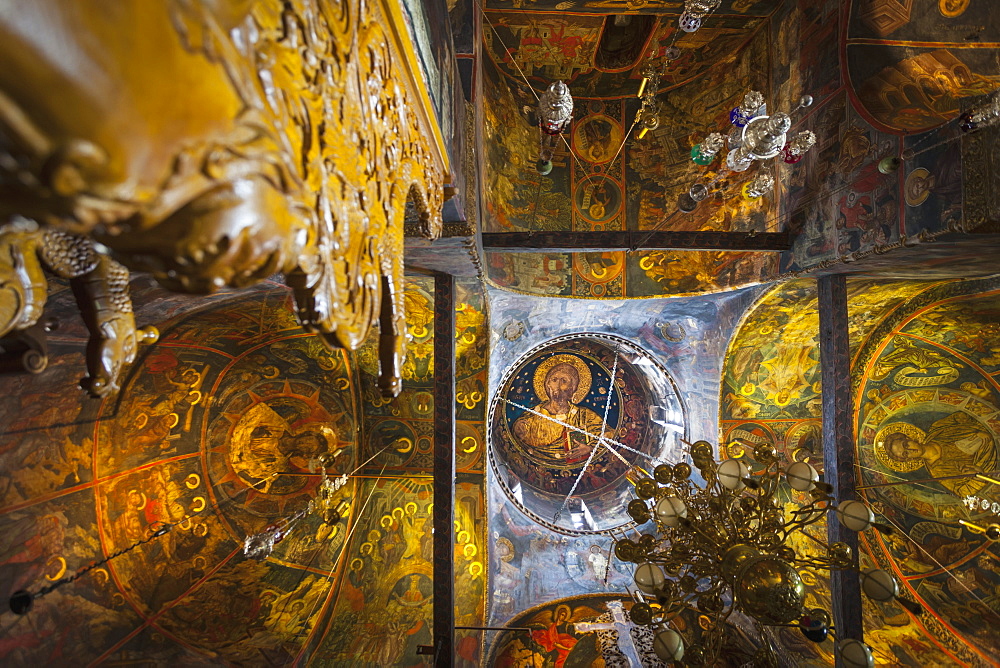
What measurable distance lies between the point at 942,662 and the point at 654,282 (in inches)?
259

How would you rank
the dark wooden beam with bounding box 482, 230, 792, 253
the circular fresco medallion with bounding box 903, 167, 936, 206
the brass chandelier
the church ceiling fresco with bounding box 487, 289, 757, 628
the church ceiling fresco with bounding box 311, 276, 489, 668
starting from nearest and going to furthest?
the brass chandelier → the circular fresco medallion with bounding box 903, 167, 936, 206 → the dark wooden beam with bounding box 482, 230, 792, 253 → the church ceiling fresco with bounding box 311, 276, 489, 668 → the church ceiling fresco with bounding box 487, 289, 757, 628

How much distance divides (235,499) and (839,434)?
8302mm

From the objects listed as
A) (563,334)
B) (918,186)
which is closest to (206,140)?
(918,186)

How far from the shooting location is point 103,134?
0.60 m

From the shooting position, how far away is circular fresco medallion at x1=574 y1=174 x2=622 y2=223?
7.24 metres

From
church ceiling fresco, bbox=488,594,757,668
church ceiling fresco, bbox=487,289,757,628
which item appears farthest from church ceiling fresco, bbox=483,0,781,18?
church ceiling fresco, bbox=488,594,757,668

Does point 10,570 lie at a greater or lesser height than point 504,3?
lesser

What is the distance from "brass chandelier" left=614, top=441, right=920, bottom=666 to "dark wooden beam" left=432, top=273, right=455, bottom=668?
6.97 feet

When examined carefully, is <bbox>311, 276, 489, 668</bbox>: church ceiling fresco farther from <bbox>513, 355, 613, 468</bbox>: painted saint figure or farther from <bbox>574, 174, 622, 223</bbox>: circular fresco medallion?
<bbox>513, 355, 613, 468</bbox>: painted saint figure

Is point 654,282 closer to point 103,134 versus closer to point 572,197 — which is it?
point 572,197

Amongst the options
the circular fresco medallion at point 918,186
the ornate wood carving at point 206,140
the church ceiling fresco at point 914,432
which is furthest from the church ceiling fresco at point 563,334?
the ornate wood carving at point 206,140

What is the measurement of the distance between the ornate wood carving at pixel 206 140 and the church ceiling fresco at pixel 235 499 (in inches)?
166

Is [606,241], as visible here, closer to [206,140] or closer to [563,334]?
[563,334]

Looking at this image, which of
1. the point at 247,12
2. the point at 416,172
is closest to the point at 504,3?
the point at 416,172
